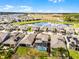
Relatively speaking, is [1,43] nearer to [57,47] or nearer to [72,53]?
[57,47]

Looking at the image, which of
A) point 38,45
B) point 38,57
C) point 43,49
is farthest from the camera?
point 38,45

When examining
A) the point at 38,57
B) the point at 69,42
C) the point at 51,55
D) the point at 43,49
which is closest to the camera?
the point at 38,57

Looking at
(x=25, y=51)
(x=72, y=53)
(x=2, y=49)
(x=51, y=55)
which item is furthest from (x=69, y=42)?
(x=2, y=49)

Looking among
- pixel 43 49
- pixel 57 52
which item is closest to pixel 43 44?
pixel 43 49

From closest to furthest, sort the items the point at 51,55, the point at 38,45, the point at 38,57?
the point at 38,57, the point at 51,55, the point at 38,45

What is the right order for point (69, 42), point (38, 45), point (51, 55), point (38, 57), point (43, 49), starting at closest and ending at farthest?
point (38, 57), point (51, 55), point (43, 49), point (38, 45), point (69, 42)

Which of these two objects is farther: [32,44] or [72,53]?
[32,44]

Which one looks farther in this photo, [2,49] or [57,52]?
[2,49]

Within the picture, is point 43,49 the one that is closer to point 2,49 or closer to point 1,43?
point 2,49
